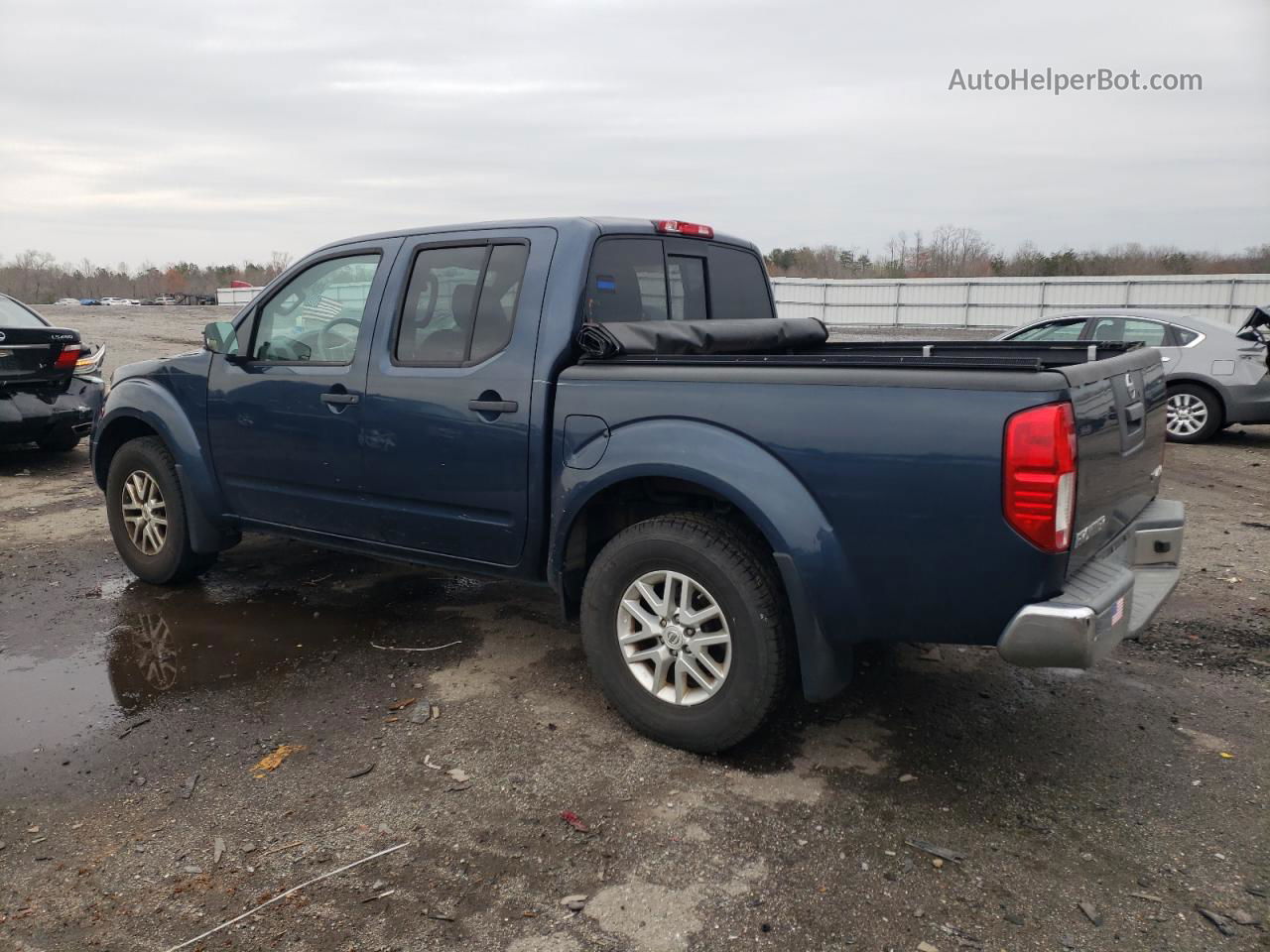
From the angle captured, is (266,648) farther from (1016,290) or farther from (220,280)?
(220,280)

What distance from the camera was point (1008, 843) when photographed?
118 inches

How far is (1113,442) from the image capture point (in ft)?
10.6

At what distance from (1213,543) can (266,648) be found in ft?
19.7

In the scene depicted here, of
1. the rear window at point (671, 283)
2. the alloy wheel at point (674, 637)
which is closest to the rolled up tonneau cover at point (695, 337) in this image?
the rear window at point (671, 283)

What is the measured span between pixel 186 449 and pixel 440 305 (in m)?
1.87

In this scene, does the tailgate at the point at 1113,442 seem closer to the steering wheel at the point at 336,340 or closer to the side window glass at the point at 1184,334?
the steering wheel at the point at 336,340

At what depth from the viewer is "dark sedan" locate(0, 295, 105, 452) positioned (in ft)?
27.9

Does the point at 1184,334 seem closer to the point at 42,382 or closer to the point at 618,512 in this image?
the point at 618,512

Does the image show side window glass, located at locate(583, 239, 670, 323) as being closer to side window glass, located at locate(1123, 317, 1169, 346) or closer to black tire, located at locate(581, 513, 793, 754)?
black tire, located at locate(581, 513, 793, 754)

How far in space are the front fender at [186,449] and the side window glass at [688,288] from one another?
2.66 m

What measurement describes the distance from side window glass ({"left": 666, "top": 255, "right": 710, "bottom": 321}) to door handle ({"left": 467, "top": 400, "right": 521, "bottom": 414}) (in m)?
1.05

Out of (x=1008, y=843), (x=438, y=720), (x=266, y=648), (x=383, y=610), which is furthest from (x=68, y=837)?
(x=1008, y=843)

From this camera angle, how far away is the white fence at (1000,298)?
27172 mm

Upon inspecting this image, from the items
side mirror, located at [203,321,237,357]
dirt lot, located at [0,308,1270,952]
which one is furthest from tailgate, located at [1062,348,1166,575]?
side mirror, located at [203,321,237,357]
